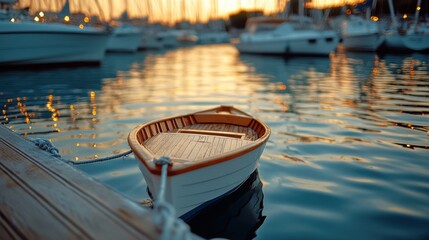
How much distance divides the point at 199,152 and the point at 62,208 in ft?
6.98

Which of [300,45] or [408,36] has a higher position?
[408,36]

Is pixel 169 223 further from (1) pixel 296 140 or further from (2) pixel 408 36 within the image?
(2) pixel 408 36

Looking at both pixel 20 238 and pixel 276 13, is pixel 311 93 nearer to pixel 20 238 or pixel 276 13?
pixel 20 238

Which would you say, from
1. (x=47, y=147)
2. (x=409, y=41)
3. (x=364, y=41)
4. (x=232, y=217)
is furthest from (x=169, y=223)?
(x=364, y=41)

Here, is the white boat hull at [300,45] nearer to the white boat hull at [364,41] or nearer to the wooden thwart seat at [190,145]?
→ the white boat hull at [364,41]

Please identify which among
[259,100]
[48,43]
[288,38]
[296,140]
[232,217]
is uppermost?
[288,38]

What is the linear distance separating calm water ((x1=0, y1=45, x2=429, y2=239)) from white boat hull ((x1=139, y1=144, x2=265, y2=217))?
36cm

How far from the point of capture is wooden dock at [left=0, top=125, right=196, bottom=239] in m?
2.72

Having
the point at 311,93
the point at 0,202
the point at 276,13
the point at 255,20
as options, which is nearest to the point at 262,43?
the point at 255,20

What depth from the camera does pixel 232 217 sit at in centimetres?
445

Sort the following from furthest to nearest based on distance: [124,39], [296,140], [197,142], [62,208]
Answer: [124,39], [296,140], [197,142], [62,208]

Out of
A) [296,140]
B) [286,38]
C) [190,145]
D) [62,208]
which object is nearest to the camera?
[62,208]

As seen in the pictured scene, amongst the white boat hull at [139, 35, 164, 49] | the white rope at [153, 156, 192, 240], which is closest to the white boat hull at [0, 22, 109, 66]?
the white rope at [153, 156, 192, 240]

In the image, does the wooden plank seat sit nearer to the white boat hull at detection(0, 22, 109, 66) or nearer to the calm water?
the calm water
